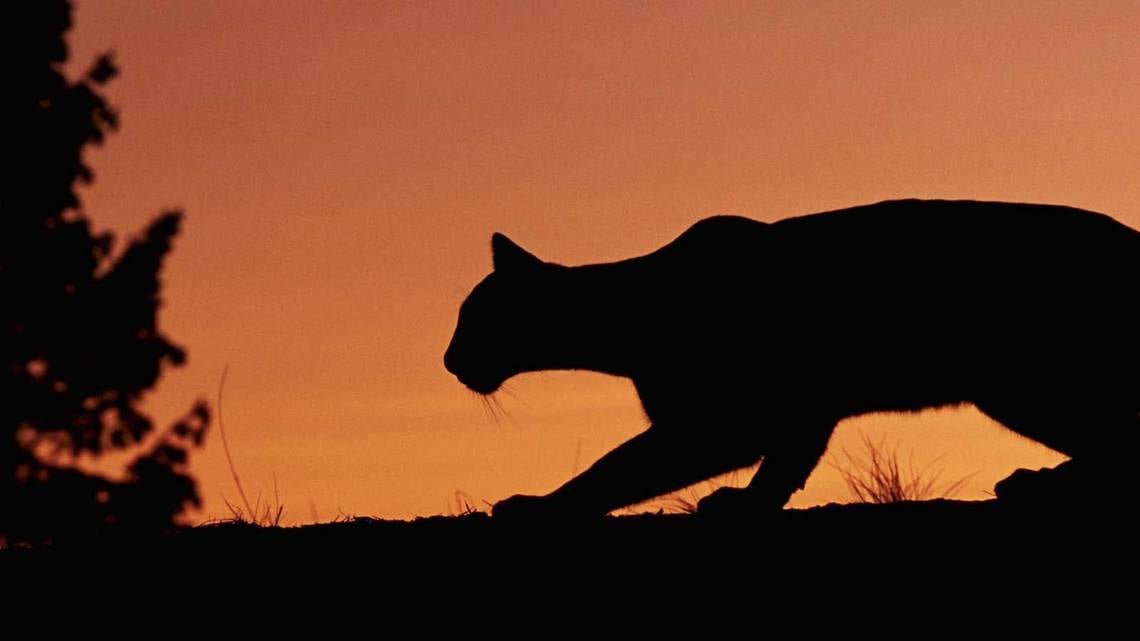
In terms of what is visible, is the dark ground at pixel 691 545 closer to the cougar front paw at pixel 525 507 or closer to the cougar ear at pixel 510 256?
the cougar front paw at pixel 525 507

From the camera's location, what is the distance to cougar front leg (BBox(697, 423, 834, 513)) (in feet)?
27.6

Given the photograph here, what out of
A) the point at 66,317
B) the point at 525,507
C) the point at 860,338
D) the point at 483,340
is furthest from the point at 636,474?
the point at 66,317

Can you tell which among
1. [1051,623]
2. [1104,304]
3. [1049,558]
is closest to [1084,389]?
[1104,304]

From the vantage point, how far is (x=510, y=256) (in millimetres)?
9125

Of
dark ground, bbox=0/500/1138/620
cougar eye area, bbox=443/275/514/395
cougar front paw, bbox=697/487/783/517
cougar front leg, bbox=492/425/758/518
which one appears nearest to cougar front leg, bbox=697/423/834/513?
cougar front paw, bbox=697/487/783/517

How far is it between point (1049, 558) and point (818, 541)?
0.84 m

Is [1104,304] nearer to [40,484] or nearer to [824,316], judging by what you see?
[824,316]

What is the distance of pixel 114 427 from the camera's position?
29609mm

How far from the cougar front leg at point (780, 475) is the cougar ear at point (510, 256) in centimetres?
152

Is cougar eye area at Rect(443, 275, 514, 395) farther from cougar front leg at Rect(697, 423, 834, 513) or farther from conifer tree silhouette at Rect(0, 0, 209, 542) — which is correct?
conifer tree silhouette at Rect(0, 0, 209, 542)

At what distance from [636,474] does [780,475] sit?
2.80ft

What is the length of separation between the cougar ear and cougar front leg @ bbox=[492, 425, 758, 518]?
1.31 metres

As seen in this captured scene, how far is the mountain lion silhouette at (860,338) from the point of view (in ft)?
26.1

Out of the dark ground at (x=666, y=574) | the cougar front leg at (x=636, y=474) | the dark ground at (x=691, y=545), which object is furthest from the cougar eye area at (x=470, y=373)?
the dark ground at (x=666, y=574)
